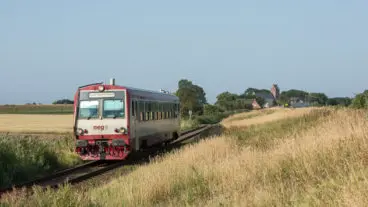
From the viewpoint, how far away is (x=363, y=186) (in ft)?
19.7

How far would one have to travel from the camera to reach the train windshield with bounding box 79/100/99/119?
1947 centimetres

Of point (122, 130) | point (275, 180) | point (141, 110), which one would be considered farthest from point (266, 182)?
point (141, 110)

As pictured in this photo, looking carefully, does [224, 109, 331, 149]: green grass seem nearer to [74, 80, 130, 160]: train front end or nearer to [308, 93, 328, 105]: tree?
[74, 80, 130, 160]: train front end

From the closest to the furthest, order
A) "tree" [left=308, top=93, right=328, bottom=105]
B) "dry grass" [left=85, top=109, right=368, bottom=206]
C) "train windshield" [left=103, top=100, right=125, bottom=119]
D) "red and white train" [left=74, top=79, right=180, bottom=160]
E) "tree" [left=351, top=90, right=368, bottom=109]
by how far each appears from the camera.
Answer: "dry grass" [left=85, top=109, right=368, bottom=206], "red and white train" [left=74, top=79, right=180, bottom=160], "train windshield" [left=103, top=100, right=125, bottom=119], "tree" [left=351, top=90, right=368, bottom=109], "tree" [left=308, top=93, right=328, bottom=105]

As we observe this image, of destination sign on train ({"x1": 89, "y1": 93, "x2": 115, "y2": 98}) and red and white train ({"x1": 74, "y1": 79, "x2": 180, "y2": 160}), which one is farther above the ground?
destination sign on train ({"x1": 89, "y1": 93, "x2": 115, "y2": 98})

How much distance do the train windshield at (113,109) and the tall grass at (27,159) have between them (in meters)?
2.48

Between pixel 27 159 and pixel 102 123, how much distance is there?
319cm

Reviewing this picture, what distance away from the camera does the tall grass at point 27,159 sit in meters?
15.5

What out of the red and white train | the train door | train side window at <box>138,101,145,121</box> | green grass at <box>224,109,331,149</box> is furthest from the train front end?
green grass at <box>224,109,331,149</box>

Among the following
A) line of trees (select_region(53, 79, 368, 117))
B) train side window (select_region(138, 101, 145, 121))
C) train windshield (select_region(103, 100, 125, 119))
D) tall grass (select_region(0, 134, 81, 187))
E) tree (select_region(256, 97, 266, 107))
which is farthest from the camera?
tree (select_region(256, 97, 266, 107))

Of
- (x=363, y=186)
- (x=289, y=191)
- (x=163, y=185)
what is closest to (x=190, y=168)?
(x=163, y=185)

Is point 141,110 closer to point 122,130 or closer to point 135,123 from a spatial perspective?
point 135,123

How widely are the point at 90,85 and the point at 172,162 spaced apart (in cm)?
733

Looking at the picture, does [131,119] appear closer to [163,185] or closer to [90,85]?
[90,85]
